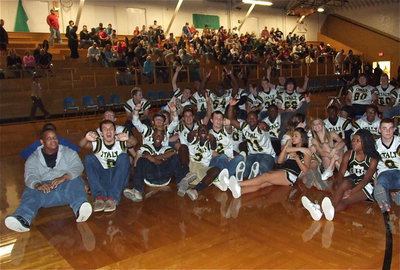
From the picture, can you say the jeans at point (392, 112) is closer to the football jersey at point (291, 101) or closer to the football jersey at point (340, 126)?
the football jersey at point (291, 101)

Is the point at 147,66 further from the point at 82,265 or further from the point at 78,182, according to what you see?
the point at 82,265

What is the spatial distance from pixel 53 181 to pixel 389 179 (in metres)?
3.78

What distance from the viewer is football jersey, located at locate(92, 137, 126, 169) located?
15.9 feet

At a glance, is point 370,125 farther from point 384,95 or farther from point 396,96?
point 384,95

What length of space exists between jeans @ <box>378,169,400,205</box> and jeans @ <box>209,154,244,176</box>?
1.85 metres

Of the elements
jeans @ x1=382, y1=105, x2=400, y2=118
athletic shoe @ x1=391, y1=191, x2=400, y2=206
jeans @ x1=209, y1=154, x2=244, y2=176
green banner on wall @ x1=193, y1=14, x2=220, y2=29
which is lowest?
athletic shoe @ x1=391, y1=191, x2=400, y2=206

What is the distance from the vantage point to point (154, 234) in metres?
3.75

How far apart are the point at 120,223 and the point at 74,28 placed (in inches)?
525

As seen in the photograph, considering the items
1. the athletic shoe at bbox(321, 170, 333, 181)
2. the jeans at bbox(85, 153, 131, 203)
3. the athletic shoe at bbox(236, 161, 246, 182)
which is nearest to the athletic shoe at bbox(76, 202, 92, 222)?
the jeans at bbox(85, 153, 131, 203)

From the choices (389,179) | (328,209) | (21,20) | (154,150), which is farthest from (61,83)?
(389,179)

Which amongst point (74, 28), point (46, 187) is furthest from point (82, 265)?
point (74, 28)

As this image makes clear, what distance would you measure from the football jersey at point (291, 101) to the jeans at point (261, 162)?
9.26 feet

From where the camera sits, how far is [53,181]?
13.7 ft

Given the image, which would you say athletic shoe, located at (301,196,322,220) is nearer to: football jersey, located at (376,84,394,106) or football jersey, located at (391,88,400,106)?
football jersey, located at (391,88,400,106)
